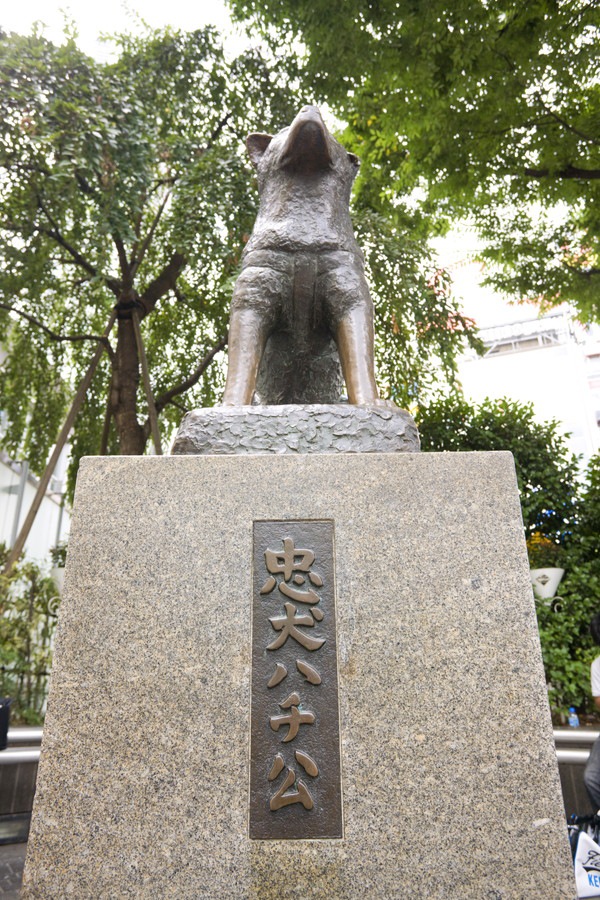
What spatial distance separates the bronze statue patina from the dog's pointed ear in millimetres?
92

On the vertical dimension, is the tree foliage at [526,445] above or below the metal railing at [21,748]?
above

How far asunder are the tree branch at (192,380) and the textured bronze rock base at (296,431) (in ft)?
20.6

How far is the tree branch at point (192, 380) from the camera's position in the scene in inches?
331

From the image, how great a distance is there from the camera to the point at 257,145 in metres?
2.90

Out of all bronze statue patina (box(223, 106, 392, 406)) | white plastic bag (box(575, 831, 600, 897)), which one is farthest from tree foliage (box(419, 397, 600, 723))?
bronze statue patina (box(223, 106, 392, 406))

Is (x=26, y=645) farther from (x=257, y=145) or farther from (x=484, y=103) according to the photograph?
(x=484, y=103)

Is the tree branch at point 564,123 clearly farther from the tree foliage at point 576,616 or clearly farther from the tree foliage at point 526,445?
the tree foliage at point 576,616

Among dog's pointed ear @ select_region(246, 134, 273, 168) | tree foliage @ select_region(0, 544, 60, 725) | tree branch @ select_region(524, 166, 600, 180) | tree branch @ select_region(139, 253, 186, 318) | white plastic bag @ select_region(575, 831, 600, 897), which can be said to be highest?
tree branch @ select_region(139, 253, 186, 318)

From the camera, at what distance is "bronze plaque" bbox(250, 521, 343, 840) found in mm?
1719

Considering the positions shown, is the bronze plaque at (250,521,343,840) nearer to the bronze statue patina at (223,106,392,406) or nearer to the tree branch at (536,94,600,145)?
the bronze statue patina at (223,106,392,406)

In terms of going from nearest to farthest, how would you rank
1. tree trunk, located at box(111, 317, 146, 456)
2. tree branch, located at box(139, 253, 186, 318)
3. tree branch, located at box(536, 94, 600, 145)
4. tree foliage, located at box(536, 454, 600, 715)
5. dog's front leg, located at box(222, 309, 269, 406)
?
dog's front leg, located at box(222, 309, 269, 406) < tree foliage, located at box(536, 454, 600, 715) < tree branch, located at box(536, 94, 600, 145) < tree trunk, located at box(111, 317, 146, 456) < tree branch, located at box(139, 253, 186, 318)

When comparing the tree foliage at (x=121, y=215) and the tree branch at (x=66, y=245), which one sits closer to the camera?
the tree foliage at (x=121, y=215)

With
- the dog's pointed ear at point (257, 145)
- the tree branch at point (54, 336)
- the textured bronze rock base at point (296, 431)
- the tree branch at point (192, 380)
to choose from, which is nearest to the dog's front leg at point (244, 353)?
the textured bronze rock base at point (296, 431)

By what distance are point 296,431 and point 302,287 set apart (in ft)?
2.28
